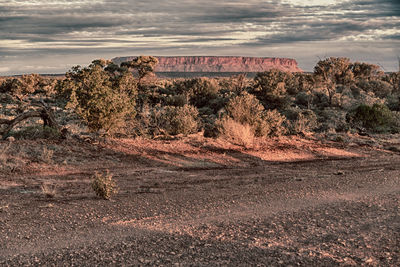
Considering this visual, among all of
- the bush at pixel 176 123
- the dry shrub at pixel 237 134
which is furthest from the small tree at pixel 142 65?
the dry shrub at pixel 237 134

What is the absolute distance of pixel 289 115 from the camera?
31609 millimetres

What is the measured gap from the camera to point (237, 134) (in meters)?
16.7

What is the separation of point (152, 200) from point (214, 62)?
182 meters

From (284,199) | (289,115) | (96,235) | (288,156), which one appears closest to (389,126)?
(289,115)

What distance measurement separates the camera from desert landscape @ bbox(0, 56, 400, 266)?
572 cm

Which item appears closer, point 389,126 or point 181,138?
point 181,138

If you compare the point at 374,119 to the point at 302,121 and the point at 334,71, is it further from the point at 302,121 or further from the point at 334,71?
the point at 334,71

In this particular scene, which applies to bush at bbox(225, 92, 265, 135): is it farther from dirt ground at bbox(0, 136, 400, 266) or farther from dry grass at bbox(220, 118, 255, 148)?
dirt ground at bbox(0, 136, 400, 266)

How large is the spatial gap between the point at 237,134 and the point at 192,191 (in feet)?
24.1

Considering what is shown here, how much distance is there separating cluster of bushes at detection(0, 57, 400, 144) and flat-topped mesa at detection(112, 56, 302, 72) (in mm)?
118342

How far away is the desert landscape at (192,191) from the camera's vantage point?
225 inches

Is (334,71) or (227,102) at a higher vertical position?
(334,71)

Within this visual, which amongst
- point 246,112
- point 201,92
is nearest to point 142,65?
point 201,92

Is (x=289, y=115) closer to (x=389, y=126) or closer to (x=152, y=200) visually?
(x=389, y=126)
